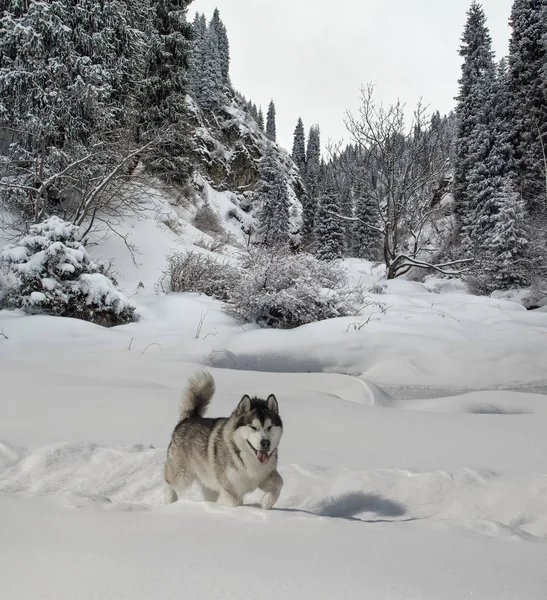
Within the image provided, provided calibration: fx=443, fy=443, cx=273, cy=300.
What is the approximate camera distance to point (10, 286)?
30.6ft

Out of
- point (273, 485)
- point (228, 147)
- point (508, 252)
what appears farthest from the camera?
point (228, 147)

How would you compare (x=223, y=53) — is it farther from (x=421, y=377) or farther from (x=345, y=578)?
(x=345, y=578)

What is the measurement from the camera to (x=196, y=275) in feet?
43.2

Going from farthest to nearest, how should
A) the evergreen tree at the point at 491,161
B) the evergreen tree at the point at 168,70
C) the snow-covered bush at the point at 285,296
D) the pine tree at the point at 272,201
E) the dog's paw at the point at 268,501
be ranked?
the pine tree at the point at 272,201 → the evergreen tree at the point at 491,161 → the evergreen tree at the point at 168,70 → the snow-covered bush at the point at 285,296 → the dog's paw at the point at 268,501

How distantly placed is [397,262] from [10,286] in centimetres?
1358

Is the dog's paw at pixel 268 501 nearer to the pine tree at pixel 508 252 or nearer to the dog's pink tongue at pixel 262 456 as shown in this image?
the dog's pink tongue at pixel 262 456

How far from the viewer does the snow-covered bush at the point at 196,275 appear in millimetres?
12734

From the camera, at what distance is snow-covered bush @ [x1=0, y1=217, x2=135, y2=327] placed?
29.8 feet

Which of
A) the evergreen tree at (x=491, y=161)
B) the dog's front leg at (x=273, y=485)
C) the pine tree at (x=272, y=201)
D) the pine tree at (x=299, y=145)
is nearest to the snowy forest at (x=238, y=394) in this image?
the dog's front leg at (x=273, y=485)

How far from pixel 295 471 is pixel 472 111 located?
36272mm

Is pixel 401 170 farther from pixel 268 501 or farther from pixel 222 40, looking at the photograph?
pixel 222 40

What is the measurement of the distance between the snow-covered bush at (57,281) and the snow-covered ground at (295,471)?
2.86 feet

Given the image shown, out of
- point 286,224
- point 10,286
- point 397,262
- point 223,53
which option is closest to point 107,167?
point 10,286

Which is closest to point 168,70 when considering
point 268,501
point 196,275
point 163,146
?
point 163,146
